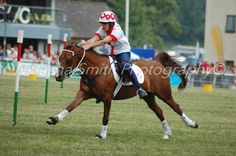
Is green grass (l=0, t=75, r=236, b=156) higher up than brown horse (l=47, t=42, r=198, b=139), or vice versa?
brown horse (l=47, t=42, r=198, b=139)

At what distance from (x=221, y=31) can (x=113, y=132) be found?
46.2 metres

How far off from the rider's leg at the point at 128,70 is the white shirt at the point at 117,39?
0.34 feet

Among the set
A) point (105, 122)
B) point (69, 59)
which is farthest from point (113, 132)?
point (69, 59)

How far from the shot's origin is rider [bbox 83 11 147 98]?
548 inches

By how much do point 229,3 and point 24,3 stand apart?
57.2ft

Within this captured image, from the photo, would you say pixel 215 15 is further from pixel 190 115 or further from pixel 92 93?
pixel 92 93

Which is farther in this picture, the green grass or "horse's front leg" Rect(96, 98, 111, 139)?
"horse's front leg" Rect(96, 98, 111, 139)

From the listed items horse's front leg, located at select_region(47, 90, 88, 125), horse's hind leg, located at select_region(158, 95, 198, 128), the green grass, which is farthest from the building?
horse's front leg, located at select_region(47, 90, 88, 125)

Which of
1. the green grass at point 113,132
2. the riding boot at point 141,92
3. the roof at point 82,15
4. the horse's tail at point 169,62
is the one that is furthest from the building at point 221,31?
the riding boot at point 141,92

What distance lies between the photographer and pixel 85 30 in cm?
6900

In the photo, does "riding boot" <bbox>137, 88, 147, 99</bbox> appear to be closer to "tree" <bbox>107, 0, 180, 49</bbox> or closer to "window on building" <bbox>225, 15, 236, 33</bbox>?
"window on building" <bbox>225, 15, 236, 33</bbox>

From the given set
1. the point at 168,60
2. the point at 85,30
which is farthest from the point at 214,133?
the point at 85,30

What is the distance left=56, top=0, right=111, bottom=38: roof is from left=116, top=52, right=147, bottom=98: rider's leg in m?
53.7

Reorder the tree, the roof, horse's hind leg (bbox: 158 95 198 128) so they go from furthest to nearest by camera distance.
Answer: the tree → the roof → horse's hind leg (bbox: 158 95 198 128)
